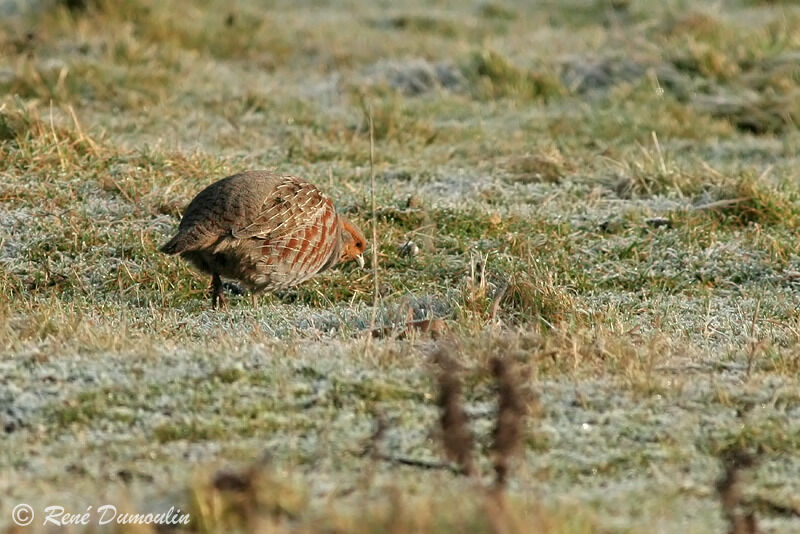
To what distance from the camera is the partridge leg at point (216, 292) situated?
6574 millimetres

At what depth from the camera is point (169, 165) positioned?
8211mm

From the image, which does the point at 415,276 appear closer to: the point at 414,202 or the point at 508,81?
the point at 414,202

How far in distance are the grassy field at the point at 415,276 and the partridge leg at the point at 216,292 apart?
0.28ft

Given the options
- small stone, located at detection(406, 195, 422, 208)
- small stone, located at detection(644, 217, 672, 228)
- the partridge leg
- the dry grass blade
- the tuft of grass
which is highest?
the dry grass blade

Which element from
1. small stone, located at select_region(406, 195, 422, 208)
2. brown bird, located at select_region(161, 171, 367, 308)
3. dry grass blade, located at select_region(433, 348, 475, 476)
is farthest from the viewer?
small stone, located at select_region(406, 195, 422, 208)

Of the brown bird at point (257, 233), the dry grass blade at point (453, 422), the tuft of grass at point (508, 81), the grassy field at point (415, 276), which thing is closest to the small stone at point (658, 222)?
the grassy field at point (415, 276)

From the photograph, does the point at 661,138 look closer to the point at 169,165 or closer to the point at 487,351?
the point at 169,165

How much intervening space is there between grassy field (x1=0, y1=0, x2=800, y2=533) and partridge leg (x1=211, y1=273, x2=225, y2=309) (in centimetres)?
8

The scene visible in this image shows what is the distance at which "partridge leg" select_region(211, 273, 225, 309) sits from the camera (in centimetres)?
657

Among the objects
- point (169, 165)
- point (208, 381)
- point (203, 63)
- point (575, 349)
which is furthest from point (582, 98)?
point (208, 381)

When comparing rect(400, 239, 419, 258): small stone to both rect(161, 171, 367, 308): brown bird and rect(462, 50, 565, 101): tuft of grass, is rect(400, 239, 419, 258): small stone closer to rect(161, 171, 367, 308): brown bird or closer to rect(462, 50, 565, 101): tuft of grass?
rect(161, 171, 367, 308): brown bird

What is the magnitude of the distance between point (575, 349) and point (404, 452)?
3.69 feet

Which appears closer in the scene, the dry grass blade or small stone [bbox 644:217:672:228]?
the dry grass blade

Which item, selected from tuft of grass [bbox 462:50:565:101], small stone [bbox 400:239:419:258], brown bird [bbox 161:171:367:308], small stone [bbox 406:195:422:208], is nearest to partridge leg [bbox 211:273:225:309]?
brown bird [bbox 161:171:367:308]
